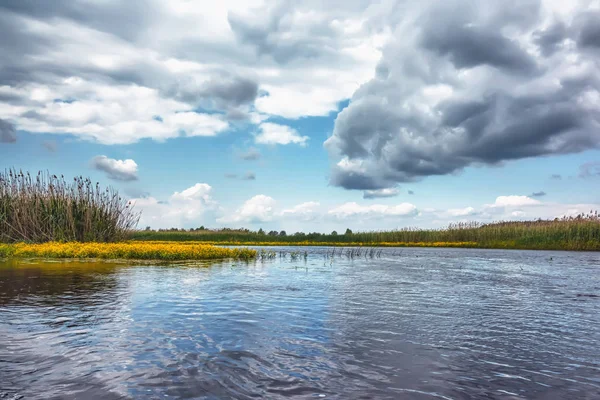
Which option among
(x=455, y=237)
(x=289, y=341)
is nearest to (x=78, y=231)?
(x=289, y=341)

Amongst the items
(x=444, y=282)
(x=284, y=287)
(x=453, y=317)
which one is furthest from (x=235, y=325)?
(x=444, y=282)

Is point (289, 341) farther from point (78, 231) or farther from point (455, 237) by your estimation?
point (455, 237)

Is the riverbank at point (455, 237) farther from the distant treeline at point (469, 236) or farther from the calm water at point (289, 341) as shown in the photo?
the calm water at point (289, 341)

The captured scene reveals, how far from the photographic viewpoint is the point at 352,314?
31.7ft

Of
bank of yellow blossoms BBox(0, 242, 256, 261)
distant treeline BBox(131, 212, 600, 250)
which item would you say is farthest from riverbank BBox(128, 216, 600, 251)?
bank of yellow blossoms BBox(0, 242, 256, 261)

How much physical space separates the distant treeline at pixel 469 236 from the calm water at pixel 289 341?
81.6 ft

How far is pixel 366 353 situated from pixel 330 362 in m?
0.80

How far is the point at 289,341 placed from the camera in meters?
7.21

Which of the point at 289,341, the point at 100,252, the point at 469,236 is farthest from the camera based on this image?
the point at 469,236

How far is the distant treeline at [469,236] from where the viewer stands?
42406 millimetres

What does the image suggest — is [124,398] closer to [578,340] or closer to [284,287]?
[578,340]

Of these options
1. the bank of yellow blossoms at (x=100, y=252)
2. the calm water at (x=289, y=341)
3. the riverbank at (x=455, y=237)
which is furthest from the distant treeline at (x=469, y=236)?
the calm water at (x=289, y=341)

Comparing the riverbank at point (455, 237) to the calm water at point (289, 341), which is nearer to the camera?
the calm water at point (289, 341)

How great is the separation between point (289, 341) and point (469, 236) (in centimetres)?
5212
